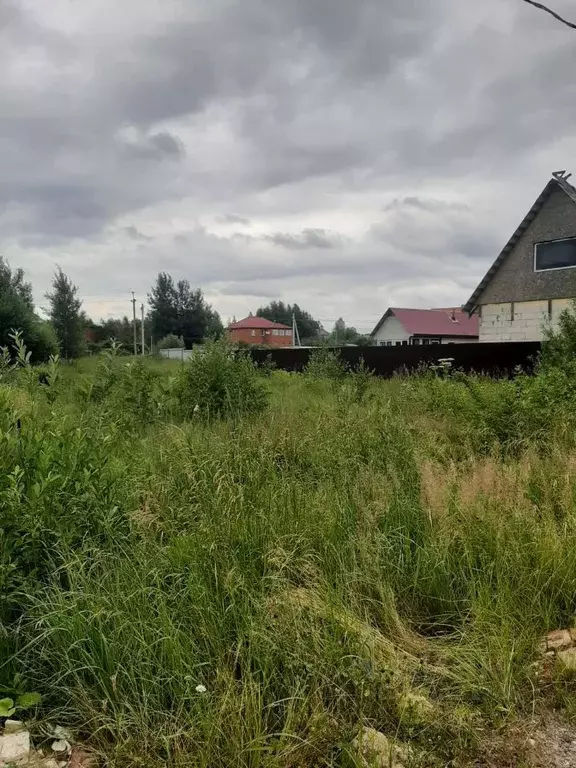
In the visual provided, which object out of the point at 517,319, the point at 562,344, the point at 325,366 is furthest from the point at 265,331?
the point at 562,344

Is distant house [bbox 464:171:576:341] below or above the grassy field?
above

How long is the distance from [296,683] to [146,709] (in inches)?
19.5

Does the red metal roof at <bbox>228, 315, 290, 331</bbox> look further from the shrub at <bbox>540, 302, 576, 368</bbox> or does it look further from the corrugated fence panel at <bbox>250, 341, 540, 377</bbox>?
the shrub at <bbox>540, 302, 576, 368</bbox>

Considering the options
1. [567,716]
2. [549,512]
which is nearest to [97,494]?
[567,716]

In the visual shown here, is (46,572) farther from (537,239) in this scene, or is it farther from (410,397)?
(537,239)

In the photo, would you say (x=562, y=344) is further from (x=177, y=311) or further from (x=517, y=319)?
(x=177, y=311)

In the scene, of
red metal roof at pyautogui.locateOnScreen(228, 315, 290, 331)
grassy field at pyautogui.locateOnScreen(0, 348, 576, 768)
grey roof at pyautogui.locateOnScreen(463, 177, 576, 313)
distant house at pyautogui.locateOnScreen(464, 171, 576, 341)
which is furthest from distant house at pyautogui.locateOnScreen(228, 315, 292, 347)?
grassy field at pyautogui.locateOnScreen(0, 348, 576, 768)

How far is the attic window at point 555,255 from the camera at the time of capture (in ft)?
53.2

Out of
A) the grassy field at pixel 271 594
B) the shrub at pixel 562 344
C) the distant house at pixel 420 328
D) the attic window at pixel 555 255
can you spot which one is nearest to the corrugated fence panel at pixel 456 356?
the shrub at pixel 562 344

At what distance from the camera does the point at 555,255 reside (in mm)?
16578

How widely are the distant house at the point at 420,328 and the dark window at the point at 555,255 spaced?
1614 centimetres

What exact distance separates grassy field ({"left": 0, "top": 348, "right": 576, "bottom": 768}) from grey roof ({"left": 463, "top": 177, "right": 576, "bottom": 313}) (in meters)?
15.4

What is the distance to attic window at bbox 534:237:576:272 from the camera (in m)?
16.2

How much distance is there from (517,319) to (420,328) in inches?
703
